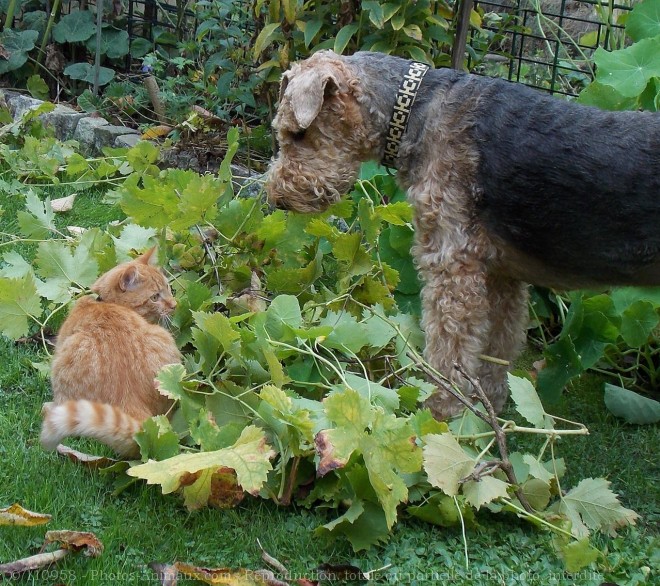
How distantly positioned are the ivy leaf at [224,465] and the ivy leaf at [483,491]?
74cm

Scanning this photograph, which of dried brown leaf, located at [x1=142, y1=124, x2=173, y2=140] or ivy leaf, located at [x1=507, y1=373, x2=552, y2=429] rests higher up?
ivy leaf, located at [x1=507, y1=373, x2=552, y2=429]

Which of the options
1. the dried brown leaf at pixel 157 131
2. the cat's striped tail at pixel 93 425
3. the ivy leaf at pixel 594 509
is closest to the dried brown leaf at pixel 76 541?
the cat's striped tail at pixel 93 425

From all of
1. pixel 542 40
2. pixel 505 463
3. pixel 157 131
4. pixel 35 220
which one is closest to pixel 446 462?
pixel 505 463

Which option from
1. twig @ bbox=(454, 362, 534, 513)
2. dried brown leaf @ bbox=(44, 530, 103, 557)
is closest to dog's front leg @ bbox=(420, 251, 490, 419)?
twig @ bbox=(454, 362, 534, 513)

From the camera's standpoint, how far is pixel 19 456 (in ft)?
10.7

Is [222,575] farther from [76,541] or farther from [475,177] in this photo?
[475,177]

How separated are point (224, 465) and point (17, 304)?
1.56 metres

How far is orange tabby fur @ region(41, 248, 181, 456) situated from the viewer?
3.10 m

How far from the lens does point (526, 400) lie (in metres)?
3.44

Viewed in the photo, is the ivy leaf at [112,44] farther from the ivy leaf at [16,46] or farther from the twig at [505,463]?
the twig at [505,463]

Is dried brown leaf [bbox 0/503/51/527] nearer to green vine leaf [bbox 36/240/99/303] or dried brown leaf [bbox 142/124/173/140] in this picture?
green vine leaf [bbox 36/240/99/303]

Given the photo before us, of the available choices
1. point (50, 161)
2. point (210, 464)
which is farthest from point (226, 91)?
point (210, 464)

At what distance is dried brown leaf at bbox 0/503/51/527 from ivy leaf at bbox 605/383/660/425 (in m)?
2.98

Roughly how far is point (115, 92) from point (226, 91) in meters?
1.62
